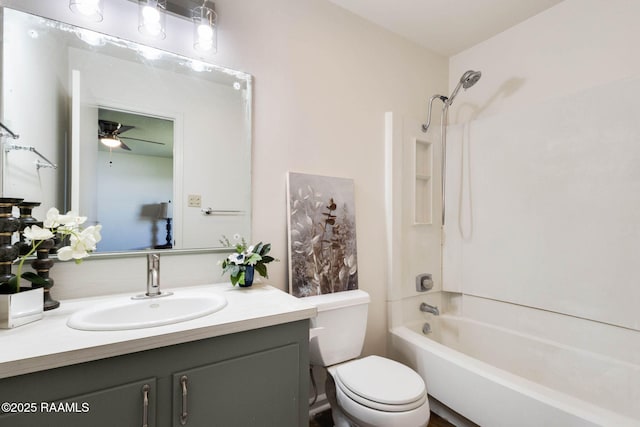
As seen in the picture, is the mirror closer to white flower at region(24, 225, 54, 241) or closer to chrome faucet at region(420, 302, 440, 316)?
white flower at region(24, 225, 54, 241)

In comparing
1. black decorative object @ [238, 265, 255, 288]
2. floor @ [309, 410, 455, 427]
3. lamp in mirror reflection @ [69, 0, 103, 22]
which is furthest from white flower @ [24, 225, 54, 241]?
floor @ [309, 410, 455, 427]

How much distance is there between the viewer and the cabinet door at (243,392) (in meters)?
0.90

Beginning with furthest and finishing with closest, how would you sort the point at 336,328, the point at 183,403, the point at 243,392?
the point at 336,328, the point at 243,392, the point at 183,403

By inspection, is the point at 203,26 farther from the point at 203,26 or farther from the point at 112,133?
the point at 112,133

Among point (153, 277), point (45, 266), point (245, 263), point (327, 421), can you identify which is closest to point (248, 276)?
point (245, 263)

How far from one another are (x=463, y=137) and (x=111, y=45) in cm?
226

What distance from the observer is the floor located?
66.2 inches

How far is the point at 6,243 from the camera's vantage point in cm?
94

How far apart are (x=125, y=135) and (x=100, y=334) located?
0.88m

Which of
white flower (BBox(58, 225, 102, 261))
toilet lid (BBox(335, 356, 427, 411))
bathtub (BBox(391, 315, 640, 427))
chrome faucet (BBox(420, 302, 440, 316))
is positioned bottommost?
bathtub (BBox(391, 315, 640, 427))

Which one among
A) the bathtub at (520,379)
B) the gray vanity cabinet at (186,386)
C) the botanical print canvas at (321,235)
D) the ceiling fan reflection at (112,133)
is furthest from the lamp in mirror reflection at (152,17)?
the bathtub at (520,379)

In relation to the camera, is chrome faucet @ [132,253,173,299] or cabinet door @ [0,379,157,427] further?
chrome faucet @ [132,253,173,299]

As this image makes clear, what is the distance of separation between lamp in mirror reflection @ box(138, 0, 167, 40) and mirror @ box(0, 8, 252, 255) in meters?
0.08

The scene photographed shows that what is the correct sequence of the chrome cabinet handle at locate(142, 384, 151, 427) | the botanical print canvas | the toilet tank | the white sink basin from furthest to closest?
1. the botanical print canvas
2. the toilet tank
3. the white sink basin
4. the chrome cabinet handle at locate(142, 384, 151, 427)
